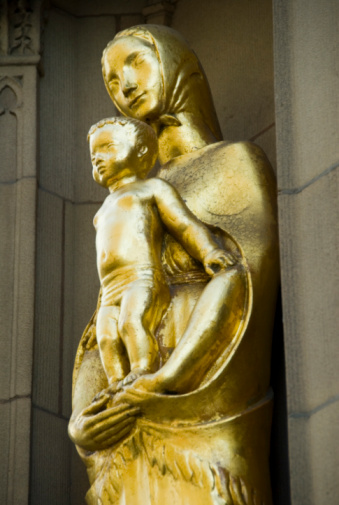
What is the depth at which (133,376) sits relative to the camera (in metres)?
3.79

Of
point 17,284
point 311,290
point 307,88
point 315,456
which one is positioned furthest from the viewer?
point 17,284

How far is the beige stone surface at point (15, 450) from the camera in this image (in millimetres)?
4382

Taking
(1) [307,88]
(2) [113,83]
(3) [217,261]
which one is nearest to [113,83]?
(2) [113,83]

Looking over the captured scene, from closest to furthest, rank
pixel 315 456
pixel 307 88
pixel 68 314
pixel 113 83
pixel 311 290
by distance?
pixel 315 456 < pixel 311 290 < pixel 307 88 < pixel 113 83 < pixel 68 314

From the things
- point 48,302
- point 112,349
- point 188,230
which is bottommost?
point 112,349

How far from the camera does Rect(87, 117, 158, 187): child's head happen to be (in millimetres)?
4148

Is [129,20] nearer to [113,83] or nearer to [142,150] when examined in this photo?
[113,83]

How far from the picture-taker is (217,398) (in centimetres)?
376

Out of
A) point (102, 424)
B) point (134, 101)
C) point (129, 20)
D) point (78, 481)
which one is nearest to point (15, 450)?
point (78, 481)

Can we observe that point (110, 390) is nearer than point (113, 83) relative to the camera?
Yes

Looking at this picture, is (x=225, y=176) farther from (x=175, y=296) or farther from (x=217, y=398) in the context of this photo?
(x=217, y=398)

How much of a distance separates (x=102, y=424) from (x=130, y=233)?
60cm

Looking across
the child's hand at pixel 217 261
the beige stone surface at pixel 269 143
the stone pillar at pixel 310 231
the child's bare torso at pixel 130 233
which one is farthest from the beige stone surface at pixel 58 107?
the stone pillar at pixel 310 231

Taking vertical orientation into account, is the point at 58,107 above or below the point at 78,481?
above
